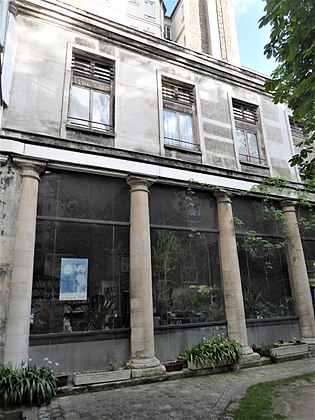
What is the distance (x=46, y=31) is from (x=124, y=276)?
24.3 feet

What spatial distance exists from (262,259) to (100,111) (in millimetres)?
7188

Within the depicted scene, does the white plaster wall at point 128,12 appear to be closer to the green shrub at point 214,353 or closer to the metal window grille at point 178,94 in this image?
the metal window grille at point 178,94

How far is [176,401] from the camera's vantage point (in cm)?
559

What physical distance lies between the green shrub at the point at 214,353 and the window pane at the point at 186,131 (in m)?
6.22

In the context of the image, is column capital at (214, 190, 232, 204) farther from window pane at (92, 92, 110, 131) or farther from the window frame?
window pane at (92, 92, 110, 131)

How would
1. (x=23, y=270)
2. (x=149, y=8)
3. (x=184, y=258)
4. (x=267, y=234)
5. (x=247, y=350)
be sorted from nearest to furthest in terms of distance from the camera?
1. (x=23, y=270)
2. (x=247, y=350)
3. (x=184, y=258)
4. (x=267, y=234)
5. (x=149, y=8)

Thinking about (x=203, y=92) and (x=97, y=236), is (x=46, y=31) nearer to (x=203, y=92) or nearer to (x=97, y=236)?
(x=203, y=92)

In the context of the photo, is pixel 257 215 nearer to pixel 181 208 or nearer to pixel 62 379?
pixel 181 208

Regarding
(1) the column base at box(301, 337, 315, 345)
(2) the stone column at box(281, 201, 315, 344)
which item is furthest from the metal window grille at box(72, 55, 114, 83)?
(1) the column base at box(301, 337, 315, 345)

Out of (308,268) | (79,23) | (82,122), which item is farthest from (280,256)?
(79,23)

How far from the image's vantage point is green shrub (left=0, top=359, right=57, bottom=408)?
5.36m

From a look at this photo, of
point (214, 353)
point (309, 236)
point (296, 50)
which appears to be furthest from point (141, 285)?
point (309, 236)

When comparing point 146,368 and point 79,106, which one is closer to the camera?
point 146,368

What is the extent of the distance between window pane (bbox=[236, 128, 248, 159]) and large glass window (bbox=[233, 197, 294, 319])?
6.35 feet
